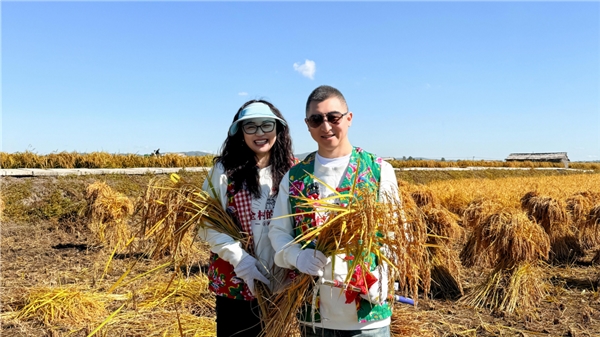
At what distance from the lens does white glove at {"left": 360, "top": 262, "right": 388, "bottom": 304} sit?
5.38 feet

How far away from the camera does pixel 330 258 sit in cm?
175

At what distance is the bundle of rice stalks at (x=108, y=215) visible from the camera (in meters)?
7.41

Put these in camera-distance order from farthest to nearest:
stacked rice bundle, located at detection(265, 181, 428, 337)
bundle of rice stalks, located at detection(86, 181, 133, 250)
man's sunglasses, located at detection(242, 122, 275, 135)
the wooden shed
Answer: the wooden shed < bundle of rice stalks, located at detection(86, 181, 133, 250) < man's sunglasses, located at detection(242, 122, 275, 135) < stacked rice bundle, located at detection(265, 181, 428, 337)

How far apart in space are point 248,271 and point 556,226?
674 cm

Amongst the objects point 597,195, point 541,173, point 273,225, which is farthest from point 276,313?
point 541,173

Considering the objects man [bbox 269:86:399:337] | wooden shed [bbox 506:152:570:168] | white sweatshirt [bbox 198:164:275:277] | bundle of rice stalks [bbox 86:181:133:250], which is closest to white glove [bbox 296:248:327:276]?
man [bbox 269:86:399:337]

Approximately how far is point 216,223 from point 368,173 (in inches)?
36.2

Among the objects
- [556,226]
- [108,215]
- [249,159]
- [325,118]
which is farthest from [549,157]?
[325,118]

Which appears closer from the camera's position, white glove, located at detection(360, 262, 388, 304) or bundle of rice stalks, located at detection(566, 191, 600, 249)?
white glove, located at detection(360, 262, 388, 304)

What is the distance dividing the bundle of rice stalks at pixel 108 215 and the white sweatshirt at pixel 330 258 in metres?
6.34

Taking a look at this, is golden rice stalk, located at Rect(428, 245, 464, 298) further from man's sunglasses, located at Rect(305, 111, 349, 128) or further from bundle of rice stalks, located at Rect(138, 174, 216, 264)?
man's sunglasses, located at Rect(305, 111, 349, 128)

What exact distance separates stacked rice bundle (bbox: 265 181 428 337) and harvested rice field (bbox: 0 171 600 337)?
0.37 feet

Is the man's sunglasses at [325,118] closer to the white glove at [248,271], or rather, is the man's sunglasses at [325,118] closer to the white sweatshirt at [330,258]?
the white sweatshirt at [330,258]

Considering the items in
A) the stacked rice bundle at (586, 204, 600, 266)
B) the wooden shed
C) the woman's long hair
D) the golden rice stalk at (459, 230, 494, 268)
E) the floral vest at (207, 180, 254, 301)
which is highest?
the wooden shed
